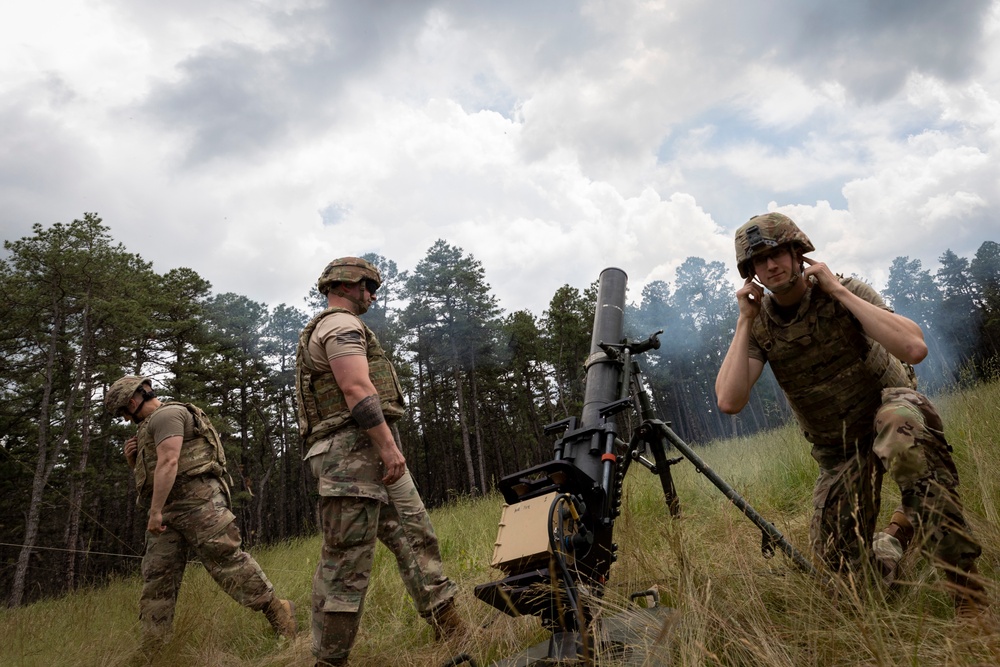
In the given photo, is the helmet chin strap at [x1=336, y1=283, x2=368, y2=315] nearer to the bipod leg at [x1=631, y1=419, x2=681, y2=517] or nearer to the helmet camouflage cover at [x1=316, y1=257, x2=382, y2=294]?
the helmet camouflage cover at [x1=316, y1=257, x2=382, y2=294]

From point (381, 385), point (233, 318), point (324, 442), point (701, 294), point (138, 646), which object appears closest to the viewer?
point (324, 442)

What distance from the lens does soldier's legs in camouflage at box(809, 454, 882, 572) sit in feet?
8.42

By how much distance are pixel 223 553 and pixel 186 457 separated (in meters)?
0.87

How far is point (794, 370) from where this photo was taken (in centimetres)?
279

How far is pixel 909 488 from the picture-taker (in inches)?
85.8

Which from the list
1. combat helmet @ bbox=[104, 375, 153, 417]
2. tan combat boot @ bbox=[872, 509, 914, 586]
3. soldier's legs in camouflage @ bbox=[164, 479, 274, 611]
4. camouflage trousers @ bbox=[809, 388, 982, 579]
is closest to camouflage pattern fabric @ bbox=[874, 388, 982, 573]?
camouflage trousers @ bbox=[809, 388, 982, 579]

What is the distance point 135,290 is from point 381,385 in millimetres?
18160

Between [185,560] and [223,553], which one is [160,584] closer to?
[185,560]

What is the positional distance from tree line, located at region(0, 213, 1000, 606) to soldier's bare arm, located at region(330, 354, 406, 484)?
7.87 feet

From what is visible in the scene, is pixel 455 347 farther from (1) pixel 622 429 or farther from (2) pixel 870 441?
(2) pixel 870 441

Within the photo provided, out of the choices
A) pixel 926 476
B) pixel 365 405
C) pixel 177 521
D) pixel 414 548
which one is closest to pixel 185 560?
pixel 177 521

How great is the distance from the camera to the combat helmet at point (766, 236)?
2.67 m

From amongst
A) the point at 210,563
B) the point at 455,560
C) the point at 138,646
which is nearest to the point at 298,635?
the point at 210,563

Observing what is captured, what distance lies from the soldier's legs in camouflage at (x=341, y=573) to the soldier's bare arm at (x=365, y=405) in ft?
0.86
